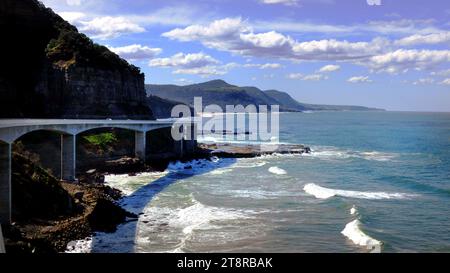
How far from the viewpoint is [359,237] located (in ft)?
94.0

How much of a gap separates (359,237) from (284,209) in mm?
8822

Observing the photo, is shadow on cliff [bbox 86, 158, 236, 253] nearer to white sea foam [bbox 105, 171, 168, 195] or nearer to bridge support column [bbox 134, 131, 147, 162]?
white sea foam [bbox 105, 171, 168, 195]

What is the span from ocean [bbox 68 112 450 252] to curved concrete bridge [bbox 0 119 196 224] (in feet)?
15.7

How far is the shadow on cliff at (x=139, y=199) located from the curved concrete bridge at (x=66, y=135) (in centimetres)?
523

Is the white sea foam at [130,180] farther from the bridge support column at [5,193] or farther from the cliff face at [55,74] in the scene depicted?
the cliff face at [55,74]

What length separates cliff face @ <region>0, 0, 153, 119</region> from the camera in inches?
2817

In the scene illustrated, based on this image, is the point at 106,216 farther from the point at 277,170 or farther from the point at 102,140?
the point at 102,140

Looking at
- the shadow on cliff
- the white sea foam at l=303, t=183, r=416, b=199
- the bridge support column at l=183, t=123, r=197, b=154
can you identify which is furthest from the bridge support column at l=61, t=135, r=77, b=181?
the bridge support column at l=183, t=123, r=197, b=154

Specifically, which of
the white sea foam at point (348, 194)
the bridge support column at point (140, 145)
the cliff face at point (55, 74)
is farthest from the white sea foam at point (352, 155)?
the cliff face at point (55, 74)

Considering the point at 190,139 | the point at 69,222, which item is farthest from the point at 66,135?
the point at 190,139

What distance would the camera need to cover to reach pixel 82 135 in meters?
64.8

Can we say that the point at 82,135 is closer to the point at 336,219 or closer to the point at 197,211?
the point at 197,211

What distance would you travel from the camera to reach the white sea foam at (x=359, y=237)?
1072 inches
